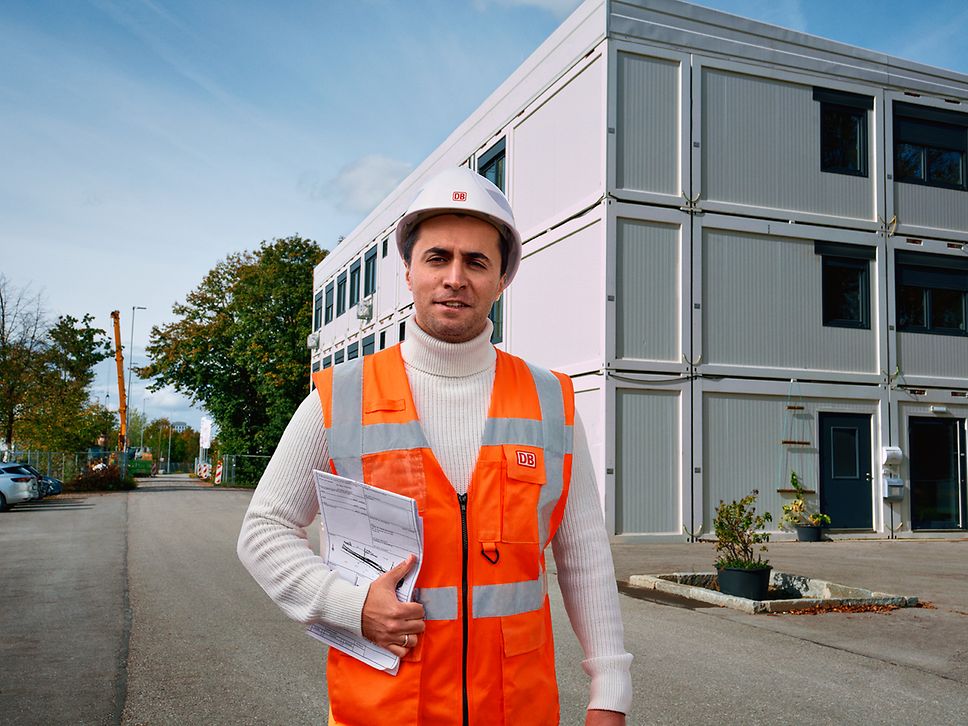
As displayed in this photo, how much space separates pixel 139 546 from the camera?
17344 millimetres

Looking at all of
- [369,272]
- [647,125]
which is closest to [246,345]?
[369,272]

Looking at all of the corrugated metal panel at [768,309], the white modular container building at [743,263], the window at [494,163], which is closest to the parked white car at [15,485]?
the white modular container building at [743,263]

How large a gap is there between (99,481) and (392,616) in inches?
1890

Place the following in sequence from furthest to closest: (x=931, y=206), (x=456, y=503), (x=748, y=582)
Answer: (x=931, y=206) → (x=748, y=582) → (x=456, y=503)

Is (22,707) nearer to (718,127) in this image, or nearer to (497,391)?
(497,391)

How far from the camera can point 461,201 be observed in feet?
7.56

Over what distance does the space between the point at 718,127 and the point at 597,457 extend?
317 inches

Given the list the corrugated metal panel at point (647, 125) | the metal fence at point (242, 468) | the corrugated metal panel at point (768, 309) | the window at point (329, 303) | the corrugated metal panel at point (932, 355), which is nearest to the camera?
the corrugated metal panel at point (647, 125)

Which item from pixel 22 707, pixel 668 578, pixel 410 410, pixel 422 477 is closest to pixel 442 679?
pixel 422 477

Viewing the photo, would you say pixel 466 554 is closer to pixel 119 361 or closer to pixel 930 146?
pixel 930 146

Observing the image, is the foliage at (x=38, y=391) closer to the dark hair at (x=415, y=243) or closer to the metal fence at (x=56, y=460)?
the metal fence at (x=56, y=460)

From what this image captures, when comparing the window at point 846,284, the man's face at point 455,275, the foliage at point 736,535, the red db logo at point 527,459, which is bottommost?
the foliage at point 736,535

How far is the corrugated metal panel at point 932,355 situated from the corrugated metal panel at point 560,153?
28.9 feet

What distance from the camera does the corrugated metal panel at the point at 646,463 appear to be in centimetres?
1877
